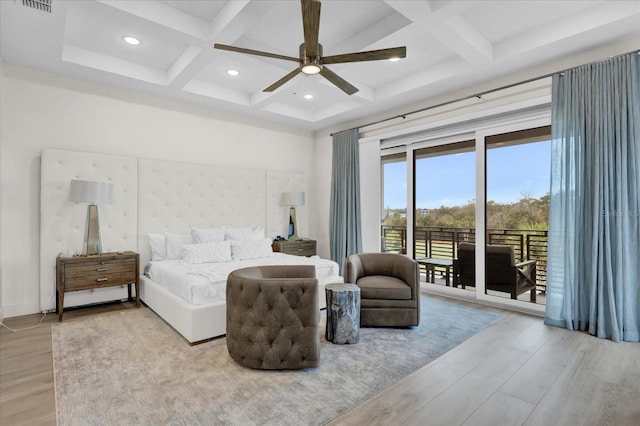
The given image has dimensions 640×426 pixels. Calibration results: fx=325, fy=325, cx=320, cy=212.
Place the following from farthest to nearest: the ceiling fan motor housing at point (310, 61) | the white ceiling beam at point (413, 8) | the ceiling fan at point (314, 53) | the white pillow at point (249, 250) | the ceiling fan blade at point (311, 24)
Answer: the white pillow at point (249, 250)
the white ceiling beam at point (413, 8)
the ceiling fan motor housing at point (310, 61)
the ceiling fan at point (314, 53)
the ceiling fan blade at point (311, 24)

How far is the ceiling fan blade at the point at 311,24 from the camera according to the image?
2021 mm

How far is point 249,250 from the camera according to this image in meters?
4.52

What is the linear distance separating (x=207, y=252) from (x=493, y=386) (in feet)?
11.1

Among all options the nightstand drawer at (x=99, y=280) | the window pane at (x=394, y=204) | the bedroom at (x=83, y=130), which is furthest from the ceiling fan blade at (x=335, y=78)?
the nightstand drawer at (x=99, y=280)

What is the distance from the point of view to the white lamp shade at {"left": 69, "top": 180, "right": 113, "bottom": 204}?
3.63 m

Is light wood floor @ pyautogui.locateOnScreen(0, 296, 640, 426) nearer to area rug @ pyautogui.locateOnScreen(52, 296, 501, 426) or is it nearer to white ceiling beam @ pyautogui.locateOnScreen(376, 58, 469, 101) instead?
area rug @ pyautogui.locateOnScreen(52, 296, 501, 426)

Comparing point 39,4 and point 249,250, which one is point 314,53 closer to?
point 39,4

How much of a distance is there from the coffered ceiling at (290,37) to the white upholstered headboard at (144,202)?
109 cm

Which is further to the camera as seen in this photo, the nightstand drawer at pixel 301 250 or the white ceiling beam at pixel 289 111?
the nightstand drawer at pixel 301 250

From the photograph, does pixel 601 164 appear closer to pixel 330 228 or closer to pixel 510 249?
pixel 510 249

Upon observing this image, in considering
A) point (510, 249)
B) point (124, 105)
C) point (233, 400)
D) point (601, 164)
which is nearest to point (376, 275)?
point (510, 249)

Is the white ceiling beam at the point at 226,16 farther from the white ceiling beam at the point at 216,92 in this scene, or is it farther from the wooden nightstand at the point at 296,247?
the wooden nightstand at the point at 296,247

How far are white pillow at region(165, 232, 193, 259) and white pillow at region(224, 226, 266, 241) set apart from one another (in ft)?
2.02

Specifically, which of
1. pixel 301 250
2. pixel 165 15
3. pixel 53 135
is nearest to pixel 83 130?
pixel 53 135
